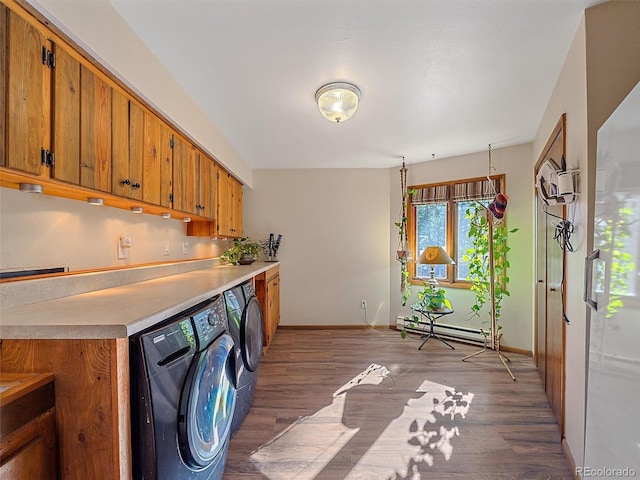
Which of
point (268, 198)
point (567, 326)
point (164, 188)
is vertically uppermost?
point (268, 198)

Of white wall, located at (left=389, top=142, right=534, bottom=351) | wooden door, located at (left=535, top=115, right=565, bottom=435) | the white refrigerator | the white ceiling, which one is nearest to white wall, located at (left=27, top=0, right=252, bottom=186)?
the white ceiling

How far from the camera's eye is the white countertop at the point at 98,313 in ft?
2.81

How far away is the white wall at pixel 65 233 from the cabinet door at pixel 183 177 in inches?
11.4

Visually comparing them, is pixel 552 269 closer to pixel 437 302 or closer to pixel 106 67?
pixel 437 302

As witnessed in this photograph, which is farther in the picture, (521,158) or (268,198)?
(268,198)

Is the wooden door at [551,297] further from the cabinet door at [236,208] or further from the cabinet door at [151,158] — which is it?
the cabinet door at [236,208]

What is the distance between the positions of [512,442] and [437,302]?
1.64 meters

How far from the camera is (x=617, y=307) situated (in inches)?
37.3

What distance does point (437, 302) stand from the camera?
330 cm

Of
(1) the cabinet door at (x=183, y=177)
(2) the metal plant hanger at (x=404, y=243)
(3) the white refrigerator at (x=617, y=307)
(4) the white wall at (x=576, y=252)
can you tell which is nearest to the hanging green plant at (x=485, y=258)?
(2) the metal plant hanger at (x=404, y=243)

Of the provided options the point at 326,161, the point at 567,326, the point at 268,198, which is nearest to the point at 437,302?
the point at 567,326

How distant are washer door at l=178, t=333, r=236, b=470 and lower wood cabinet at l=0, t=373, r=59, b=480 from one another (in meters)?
0.35

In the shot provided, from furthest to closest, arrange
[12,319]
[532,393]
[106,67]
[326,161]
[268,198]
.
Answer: [268,198], [326,161], [532,393], [106,67], [12,319]

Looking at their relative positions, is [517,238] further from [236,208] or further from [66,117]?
[66,117]
